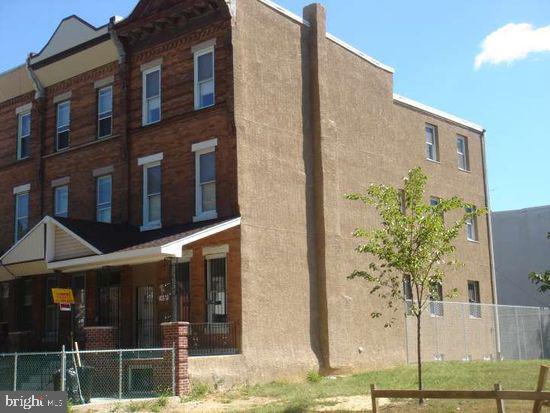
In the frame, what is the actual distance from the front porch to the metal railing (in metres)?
0.03

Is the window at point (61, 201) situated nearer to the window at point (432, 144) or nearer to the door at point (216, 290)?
the door at point (216, 290)

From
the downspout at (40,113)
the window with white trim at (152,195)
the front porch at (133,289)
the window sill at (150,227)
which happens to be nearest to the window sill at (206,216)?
the front porch at (133,289)

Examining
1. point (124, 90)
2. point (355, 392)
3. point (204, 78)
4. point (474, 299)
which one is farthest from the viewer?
point (474, 299)

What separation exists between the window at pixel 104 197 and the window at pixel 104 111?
1.56 m

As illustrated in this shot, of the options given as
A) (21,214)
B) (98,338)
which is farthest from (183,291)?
(21,214)

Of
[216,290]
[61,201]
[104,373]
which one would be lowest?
[104,373]

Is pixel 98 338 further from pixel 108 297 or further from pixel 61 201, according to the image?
pixel 61 201

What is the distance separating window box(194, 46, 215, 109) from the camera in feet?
77.1

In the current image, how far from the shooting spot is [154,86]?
82.6 feet

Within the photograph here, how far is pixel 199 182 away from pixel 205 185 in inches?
9.5

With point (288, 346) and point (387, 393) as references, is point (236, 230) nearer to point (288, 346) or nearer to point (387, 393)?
point (288, 346)

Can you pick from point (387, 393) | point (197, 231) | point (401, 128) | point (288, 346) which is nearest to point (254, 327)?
point (288, 346)

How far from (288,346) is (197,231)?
15.7ft

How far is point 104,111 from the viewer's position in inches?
1057
